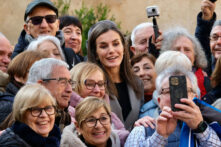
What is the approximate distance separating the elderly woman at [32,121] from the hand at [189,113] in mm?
956

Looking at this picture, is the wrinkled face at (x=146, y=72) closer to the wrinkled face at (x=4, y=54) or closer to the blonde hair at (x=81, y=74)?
the blonde hair at (x=81, y=74)

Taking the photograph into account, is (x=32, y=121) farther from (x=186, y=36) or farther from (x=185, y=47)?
(x=186, y=36)

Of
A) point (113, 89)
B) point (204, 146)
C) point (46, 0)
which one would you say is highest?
point (46, 0)

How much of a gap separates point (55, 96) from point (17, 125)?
0.76 meters

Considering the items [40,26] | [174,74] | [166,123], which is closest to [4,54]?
[40,26]

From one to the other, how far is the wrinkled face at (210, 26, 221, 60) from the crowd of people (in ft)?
0.05

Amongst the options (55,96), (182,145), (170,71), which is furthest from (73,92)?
(182,145)

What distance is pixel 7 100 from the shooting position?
14.8ft

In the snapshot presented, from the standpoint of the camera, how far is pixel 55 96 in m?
4.57

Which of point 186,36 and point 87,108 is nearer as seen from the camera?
point 87,108

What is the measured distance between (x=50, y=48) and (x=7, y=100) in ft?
3.78

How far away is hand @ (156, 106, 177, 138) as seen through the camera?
3.88 m

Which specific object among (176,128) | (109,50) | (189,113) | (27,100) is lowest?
(176,128)

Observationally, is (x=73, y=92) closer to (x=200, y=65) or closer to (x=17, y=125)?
(x=17, y=125)
